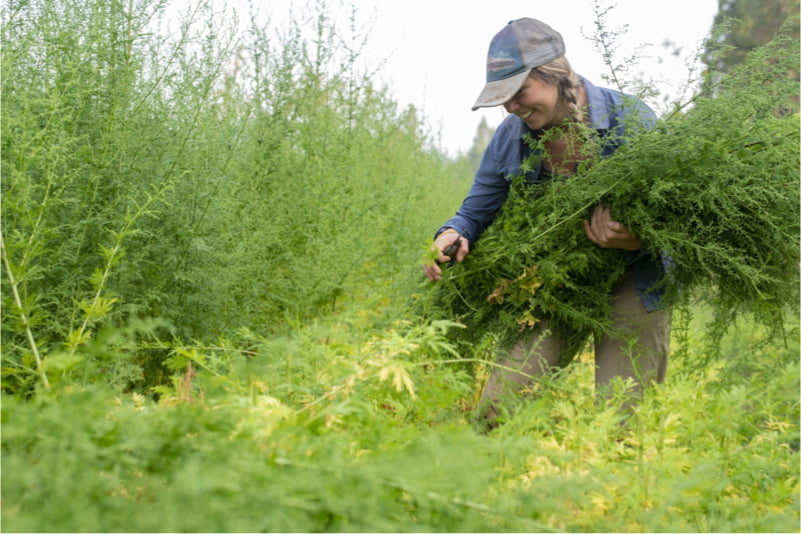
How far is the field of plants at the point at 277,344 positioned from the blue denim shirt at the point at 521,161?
19 centimetres

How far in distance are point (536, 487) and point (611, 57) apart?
1.87 metres

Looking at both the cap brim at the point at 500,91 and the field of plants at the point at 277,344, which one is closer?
the field of plants at the point at 277,344

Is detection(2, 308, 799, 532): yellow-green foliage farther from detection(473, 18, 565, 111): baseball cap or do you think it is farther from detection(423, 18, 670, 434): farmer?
detection(473, 18, 565, 111): baseball cap

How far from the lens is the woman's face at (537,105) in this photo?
2969 mm

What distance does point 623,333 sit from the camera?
121 inches

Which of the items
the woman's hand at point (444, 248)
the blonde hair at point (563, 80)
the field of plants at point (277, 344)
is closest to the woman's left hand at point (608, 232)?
the field of plants at point (277, 344)

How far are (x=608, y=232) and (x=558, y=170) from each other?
0.41 meters

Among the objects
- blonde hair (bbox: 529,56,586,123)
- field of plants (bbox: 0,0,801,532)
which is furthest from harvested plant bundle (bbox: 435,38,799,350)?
blonde hair (bbox: 529,56,586,123)

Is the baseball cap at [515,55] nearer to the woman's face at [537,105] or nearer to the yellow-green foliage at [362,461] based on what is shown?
the woman's face at [537,105]

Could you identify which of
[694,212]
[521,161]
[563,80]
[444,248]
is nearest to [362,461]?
[444,248]

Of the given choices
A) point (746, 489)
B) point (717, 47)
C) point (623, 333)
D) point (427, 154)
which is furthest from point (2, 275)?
point (427, 154)

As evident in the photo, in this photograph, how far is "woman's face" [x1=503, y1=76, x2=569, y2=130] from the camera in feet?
9.74

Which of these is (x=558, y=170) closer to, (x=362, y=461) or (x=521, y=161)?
(x=521, y=161)

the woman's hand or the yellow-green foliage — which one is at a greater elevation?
the woman's hand
